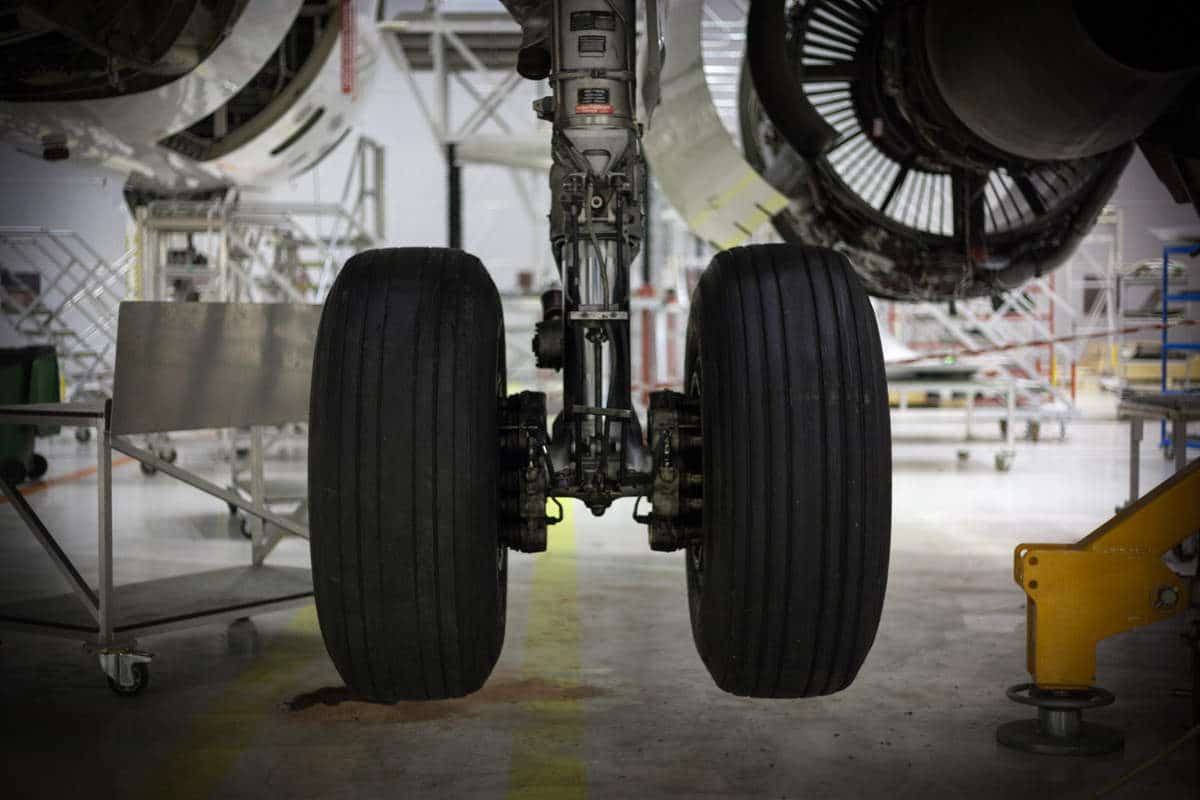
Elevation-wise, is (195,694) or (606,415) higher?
(606,415)

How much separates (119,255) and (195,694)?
35.9ft

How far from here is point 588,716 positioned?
3.48 meters

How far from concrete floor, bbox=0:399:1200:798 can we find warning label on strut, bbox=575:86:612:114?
1.56 m

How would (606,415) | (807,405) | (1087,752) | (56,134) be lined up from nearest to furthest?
(807,405), (606,415), (1087,752), (56,134)

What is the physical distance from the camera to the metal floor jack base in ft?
10.3

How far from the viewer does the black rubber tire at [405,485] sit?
2.57 m

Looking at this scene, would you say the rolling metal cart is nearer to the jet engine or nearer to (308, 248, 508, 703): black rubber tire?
(308, 248, 508, 703): black rubber tire

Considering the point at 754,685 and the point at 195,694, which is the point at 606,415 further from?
the point at 195,694

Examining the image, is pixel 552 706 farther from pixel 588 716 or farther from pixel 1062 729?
pixel 1062 729

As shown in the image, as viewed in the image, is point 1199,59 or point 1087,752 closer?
point 1087,752

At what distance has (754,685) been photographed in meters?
2.74

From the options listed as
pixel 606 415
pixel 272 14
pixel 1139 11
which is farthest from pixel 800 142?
pixel 272 14

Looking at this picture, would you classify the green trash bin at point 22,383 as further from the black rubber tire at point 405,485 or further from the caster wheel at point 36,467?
the black rubber tire at point 405,485

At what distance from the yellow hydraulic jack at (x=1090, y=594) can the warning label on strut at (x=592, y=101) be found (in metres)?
1.58
